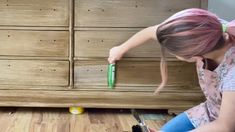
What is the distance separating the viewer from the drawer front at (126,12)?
5.75 feet

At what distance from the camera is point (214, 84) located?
42.3 inches

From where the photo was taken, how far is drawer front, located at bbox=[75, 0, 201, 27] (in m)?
1.75

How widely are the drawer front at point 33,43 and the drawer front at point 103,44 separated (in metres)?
0.07


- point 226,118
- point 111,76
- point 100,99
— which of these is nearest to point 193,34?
point 226,118

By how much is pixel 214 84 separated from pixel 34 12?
38.4 inches

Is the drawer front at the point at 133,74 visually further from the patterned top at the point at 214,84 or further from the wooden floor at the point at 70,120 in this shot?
the patterned top at the point at 214,84

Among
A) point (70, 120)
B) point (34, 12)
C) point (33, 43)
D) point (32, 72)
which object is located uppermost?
point (34, 12)

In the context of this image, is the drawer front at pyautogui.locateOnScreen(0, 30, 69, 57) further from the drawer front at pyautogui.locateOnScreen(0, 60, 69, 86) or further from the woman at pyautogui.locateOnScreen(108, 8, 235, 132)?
the woman at pyautogui.locateOnScreen(108, 8, 235, 132)

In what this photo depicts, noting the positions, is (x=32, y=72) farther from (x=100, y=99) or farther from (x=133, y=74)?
(x=133, y=74)

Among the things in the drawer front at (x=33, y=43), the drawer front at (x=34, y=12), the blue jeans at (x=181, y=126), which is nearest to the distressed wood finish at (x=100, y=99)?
the drawer front at (x=33, y=43)

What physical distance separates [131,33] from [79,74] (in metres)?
0.31

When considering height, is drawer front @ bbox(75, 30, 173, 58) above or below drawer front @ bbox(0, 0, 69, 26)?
below

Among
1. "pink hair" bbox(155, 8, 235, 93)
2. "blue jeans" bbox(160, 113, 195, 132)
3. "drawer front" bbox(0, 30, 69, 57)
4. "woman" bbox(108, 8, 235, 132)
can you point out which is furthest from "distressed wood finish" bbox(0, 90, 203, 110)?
"pink hair" bbox(155, 8, 235, 93)

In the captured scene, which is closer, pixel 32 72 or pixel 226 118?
pixel 226 118
